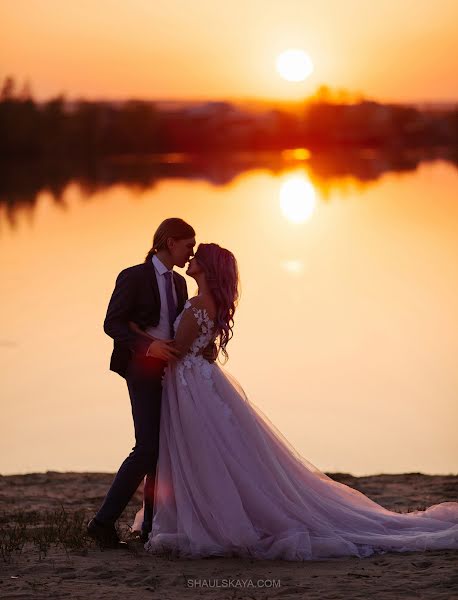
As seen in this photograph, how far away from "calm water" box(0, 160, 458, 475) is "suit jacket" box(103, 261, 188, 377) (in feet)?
14.9

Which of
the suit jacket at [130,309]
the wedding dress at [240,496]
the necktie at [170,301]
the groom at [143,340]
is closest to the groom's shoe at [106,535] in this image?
the groom at [143,340]

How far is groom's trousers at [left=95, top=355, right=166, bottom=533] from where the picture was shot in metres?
7.21

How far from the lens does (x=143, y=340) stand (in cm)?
714

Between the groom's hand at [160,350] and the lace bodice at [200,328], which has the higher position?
the lace bodice at [200,328]

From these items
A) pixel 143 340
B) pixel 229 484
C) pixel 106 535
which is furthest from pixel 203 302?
pixel 106 535

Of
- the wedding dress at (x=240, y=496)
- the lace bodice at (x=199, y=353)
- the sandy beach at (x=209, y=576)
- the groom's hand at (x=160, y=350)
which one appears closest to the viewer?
the sandy beach at (x=209, y=576)

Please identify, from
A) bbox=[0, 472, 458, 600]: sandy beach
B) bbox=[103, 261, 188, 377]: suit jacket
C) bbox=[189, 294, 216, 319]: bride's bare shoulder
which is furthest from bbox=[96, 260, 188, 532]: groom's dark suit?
bbox=[0, 472, 458, 600]: sandy beach

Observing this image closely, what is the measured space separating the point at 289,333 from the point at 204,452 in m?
11.7

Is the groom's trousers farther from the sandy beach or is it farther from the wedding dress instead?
the sandy beach

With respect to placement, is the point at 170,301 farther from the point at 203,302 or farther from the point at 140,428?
the point at 140,428

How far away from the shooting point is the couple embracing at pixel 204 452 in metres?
7.02

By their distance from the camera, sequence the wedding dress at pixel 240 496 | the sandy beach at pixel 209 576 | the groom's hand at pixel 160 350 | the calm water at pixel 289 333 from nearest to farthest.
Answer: the sandy beach at pixel 209 576 < the wedding dress at pixel 240 496 < the groom's hand at pixel 160 350 < the calm water at pixel 289 333

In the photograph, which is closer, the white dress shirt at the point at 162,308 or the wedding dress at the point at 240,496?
the wedding dress at the point at 240,496

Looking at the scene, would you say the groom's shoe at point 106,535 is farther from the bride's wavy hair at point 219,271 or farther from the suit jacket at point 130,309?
the bride's wavy hair at point 219,271
